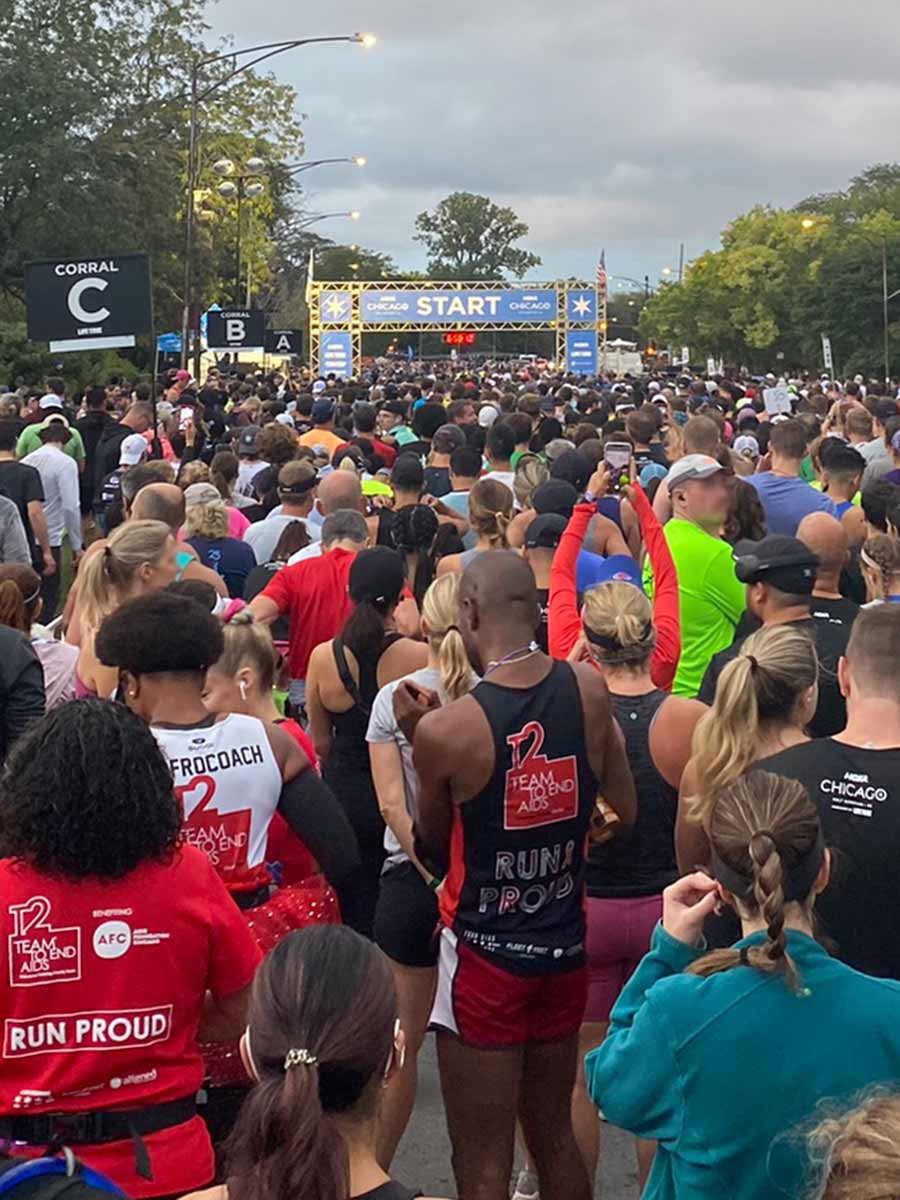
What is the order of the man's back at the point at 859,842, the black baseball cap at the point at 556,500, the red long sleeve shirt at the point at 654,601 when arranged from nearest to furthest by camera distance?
the man's back at the point at 859,842
the red long sleeve shirt at the point at 654,601
the black baseball cap at the point at 556,500

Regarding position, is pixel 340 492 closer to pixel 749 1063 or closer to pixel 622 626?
pixel 622 626

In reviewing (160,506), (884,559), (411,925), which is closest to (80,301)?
(160,506)

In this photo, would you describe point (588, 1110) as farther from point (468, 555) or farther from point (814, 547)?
point (468, 555)

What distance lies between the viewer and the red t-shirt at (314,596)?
6.95 metres

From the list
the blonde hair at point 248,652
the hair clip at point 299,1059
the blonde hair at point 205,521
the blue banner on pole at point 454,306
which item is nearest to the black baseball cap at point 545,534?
the blonde hair at point 248,652

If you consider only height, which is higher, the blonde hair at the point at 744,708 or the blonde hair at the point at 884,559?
the blonde hair at the point at 884,559

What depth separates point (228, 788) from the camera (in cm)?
386

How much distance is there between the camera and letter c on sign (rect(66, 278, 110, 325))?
11664 mm

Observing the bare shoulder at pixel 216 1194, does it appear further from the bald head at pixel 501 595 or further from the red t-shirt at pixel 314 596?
the red t-shirt at pixel 314 596

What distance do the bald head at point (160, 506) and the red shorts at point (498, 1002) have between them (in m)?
3.47

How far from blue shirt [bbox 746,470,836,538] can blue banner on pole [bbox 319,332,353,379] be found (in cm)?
4411

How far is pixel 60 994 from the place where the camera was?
2.93m

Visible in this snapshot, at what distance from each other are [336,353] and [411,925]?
49521 mm

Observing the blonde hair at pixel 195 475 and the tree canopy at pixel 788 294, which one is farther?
the tree canopy at pixel 788 294
